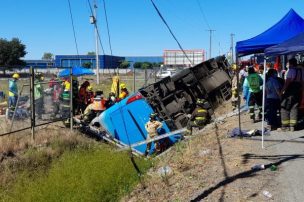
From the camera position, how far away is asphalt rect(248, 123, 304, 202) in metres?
6.31

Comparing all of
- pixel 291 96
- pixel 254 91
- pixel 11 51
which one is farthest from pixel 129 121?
pixel 11 51

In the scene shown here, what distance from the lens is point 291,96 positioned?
11.0m

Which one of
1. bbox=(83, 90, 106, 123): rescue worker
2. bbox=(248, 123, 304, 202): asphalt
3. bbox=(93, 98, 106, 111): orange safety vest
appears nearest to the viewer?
bbox=(248, 123, 304, 202): asphalt

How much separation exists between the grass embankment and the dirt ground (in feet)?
3.15

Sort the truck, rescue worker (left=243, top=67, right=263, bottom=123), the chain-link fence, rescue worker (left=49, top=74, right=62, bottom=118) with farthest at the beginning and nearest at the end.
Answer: the truck, rescue worker (left=49, top=74, right=62, bottom=118), rescue worker (left=243, top=67, right=263, bottom=123), the chain-link fence

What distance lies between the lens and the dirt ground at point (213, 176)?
21.9 ft

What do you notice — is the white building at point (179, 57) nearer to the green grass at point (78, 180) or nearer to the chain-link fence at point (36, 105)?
the chain-link fence at point (36, 105)

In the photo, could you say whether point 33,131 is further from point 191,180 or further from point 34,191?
point 191,180

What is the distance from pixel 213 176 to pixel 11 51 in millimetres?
98288

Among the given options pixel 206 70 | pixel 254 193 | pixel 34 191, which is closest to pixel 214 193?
pixel 254 193

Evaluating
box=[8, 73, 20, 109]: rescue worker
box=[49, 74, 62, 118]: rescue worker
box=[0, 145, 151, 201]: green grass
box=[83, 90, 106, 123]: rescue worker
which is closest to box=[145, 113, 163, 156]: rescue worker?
box=[0, 145, 151, 201]: green grass

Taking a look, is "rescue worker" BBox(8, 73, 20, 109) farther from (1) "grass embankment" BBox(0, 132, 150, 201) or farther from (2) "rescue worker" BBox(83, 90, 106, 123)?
(1) "grass embankment" BBox(0, 132, 150, 201)

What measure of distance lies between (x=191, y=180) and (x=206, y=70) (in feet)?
37.2

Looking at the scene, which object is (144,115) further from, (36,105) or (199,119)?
(36,105)
